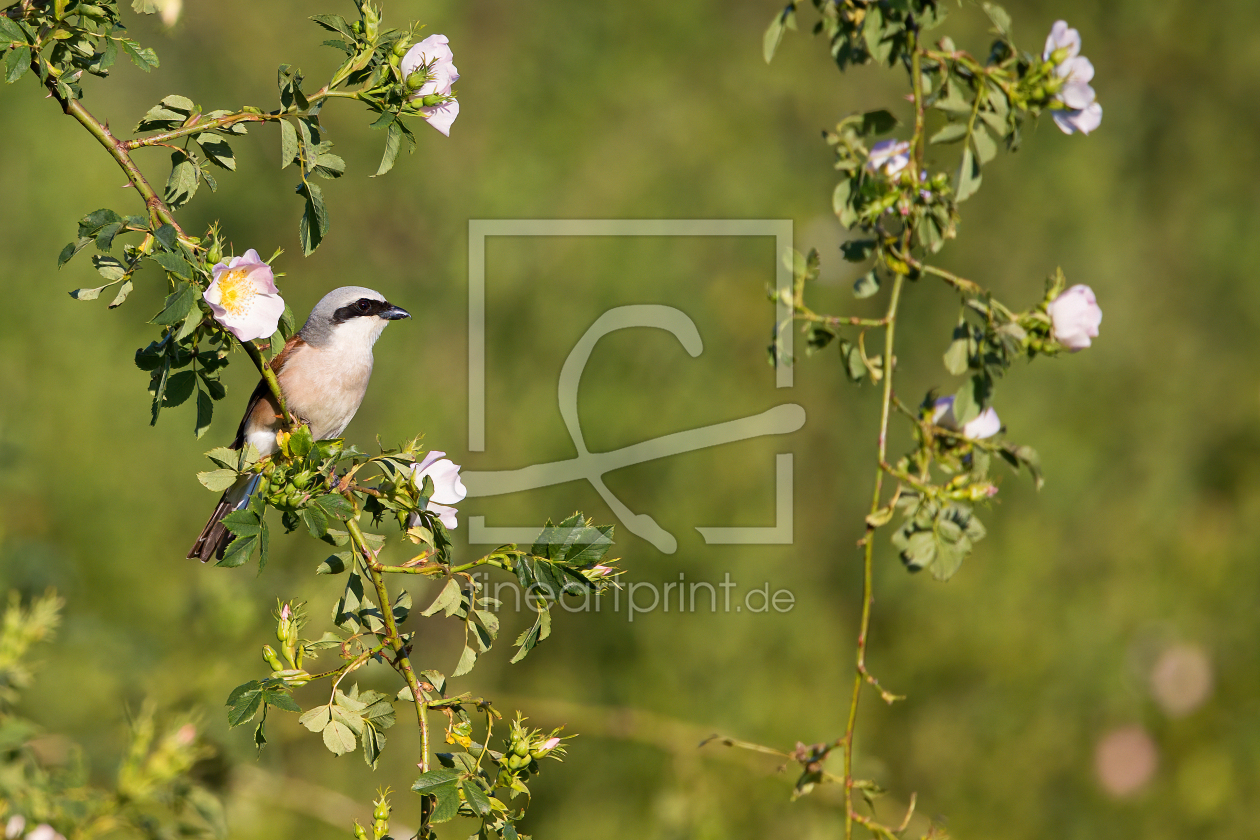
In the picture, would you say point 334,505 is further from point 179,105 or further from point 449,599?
point 179,105

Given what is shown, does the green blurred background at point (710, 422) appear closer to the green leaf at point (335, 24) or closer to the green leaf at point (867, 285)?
the green leaf at point (867, 285)

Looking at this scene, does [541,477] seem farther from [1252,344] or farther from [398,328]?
[1252,344]

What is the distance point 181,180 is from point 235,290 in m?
0.21

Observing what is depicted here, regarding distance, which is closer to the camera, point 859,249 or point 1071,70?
point 1071,70

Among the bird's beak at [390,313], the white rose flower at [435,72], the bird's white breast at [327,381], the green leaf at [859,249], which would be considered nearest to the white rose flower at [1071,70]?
the green leaf at [859,249]

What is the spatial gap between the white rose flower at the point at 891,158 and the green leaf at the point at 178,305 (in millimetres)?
1075

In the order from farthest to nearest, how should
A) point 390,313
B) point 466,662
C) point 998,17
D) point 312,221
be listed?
1. point 390,313
2. point 998,17
3. point 466,662
4. point 312,221

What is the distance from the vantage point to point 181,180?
1427 millimetres

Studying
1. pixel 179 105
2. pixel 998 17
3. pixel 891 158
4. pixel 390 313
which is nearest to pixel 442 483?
pixel 179 105

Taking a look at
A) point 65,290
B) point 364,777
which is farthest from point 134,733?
point 65,290

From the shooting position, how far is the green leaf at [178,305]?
130cm

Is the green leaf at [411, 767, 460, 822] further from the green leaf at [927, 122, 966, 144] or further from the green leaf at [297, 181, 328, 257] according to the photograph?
the green leaf at [927, 122, 966, 144]

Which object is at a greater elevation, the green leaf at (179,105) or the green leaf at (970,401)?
the green leaf at (179,105)

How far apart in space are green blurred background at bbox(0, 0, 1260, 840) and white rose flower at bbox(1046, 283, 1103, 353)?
193 centimetres
